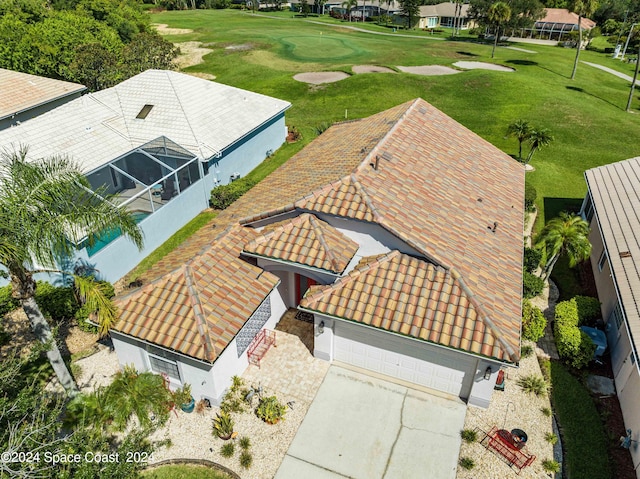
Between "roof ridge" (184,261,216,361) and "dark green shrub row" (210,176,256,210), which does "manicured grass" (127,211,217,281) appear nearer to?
"dark green shrub row" (210,176,256,210)

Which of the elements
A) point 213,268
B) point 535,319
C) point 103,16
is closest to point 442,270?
point 535,319

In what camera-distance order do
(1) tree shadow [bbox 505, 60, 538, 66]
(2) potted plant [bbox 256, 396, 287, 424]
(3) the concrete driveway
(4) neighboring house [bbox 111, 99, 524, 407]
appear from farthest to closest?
1. (1) tree shadow [bbox 505, 60, 538, 66]
2. (2) potted plant [bbox 256, 396, 287, 424]
3. (4) neighboring house [bbox 111, 99, 524, 407]
4. (3) the concrete driveway

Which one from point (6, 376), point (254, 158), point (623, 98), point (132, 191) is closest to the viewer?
point (6, 376)

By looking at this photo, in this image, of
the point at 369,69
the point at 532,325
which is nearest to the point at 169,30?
the point at 369,69

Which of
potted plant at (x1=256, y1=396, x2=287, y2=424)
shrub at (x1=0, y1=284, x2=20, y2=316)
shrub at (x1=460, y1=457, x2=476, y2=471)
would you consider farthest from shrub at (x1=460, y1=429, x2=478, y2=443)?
shrub at (x1=0, y1=284, x2=20, y2=316)

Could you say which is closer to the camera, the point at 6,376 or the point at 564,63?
the point at 6,376

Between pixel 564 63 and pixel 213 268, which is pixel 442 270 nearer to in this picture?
pixel 213 268
